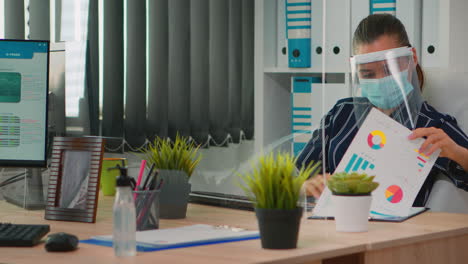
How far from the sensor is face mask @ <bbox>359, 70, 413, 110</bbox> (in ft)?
6.88

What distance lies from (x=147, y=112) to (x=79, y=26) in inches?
17.1

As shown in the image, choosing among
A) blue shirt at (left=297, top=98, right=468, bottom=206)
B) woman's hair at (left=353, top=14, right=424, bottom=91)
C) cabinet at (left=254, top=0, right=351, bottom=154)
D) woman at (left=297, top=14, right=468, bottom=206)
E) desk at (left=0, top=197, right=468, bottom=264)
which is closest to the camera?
desk at (left=0, top=197, right=468, bottom=264)

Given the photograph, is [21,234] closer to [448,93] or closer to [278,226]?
[278,226]

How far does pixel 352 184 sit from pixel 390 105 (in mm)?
560

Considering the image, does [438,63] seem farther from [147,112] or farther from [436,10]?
[147,112]

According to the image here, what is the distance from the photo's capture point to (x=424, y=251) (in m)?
1.66

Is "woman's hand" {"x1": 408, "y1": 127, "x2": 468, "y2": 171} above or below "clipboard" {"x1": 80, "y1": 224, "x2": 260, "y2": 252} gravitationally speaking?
above

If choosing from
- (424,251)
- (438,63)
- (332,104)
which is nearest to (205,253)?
(424,251)

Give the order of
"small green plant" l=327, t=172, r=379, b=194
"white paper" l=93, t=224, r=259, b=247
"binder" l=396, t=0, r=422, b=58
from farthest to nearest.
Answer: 1. "binder" l=396, t=0, r=422, b=58
2. "small green plant" l=327, t=172, r=379, b=194
3. "white paper" l=93, t=224, r=259, b=247

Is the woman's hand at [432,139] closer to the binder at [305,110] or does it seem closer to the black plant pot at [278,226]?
the binder at [305,110]

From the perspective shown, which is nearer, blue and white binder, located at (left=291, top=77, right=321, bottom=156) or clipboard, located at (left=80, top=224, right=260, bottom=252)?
clipboard, located at (left=80, top=224, right=260, bottom=252)

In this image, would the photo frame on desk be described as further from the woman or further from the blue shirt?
the blue shirt

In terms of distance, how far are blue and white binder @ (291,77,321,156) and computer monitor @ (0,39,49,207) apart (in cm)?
69

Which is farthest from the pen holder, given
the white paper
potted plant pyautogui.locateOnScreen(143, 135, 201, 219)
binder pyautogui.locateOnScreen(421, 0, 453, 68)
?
binder pyautogui.locateOnScreen(421, 0, 453, 68)
